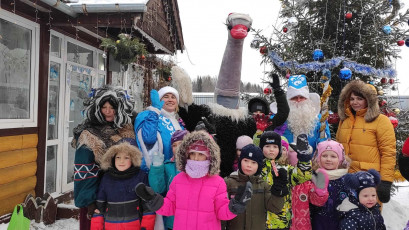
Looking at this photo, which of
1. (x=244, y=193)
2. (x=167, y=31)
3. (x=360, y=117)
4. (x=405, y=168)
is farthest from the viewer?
(x=167, y=31)

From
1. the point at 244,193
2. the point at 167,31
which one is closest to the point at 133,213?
the point at 244,193

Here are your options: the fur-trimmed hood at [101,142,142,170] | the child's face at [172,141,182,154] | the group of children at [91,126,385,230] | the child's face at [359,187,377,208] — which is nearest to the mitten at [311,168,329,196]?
the group of children at [91,126,385,230]

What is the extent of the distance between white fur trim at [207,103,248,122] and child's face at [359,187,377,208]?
1.34 meters

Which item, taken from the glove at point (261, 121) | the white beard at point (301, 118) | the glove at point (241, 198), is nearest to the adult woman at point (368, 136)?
the white beard at point (301, 118)

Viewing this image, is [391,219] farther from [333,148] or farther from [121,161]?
[121,161]

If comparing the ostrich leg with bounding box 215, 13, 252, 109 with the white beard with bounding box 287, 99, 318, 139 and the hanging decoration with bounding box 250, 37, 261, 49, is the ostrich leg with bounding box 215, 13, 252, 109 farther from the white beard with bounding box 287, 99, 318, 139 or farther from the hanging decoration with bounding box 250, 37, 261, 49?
the hanging decoration with bounding box 250, 37, 261, 49

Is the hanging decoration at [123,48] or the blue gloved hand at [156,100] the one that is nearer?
the blue gloved hand at [156,100]

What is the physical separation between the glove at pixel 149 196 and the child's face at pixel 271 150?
0.98 meters

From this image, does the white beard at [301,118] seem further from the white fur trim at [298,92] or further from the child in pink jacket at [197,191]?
the child in pink jacket at [197,191]

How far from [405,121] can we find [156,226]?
4.48 m

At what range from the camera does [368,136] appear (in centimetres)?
311

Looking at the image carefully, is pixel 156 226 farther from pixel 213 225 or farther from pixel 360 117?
pixel 360 117

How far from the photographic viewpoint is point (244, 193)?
2004 millimetres

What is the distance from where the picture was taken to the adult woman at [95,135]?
8.53 ft
